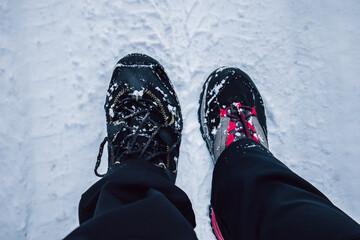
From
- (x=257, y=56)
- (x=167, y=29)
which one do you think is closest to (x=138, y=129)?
(x=167, y=29)

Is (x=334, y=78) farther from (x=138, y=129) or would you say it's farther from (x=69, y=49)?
(x=69, y=49)

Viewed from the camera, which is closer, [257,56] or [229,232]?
[229,232]

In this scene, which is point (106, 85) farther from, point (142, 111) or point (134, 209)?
point (134, 209)

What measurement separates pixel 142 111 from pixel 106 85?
0.69 ft

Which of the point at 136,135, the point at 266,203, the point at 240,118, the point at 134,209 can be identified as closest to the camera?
the point at 134,209

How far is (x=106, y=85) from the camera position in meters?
0.98

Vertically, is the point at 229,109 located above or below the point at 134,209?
below

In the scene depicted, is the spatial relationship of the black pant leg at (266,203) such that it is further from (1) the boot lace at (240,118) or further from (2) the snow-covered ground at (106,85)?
(2) the snow-covered ground at (106,85)

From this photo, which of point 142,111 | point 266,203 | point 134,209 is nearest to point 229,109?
point 142,111

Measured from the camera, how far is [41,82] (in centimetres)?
99

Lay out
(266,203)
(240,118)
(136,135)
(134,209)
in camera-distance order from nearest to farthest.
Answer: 1. (134,209)
2. (266,203)
3. (136,135)
4. (240,118)

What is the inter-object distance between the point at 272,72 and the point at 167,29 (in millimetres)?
488

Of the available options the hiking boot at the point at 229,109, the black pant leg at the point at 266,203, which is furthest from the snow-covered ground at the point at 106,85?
the black pant leg at the point at 266,203

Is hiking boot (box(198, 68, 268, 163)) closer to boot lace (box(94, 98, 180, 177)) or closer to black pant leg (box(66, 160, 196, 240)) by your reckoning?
boot lace (box(94, 98, 180, 177))
